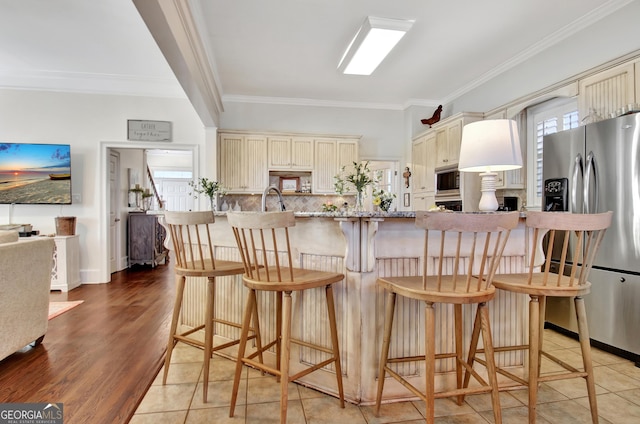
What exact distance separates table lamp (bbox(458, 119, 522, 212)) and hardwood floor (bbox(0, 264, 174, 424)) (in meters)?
2.32

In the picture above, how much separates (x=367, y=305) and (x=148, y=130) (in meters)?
4.42

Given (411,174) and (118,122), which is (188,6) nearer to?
(118,122)

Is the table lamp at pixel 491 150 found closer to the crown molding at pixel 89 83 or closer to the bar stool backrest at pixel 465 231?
the bar stool backrest at pixel 465 231

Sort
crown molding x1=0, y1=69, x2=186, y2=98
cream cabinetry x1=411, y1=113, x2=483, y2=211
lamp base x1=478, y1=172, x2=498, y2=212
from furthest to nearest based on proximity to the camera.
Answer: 1. crown molding x1=0, y1=69, x2=186, y2=98
2. cream cabinetry x1=411, y1=113, x2=483, y2=211
3. lamp base x1=478, y1=172, x2=498, y2=212

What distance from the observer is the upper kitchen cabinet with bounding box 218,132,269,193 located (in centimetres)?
511

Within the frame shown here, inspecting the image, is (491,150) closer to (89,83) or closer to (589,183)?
(589,183)

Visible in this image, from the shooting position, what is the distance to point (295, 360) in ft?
6.73

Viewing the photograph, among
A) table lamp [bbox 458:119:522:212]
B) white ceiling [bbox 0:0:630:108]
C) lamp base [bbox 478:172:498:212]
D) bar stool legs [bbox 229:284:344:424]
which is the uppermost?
white ceiling [bbox 0:0:630:108]

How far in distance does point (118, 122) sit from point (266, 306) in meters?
4.11

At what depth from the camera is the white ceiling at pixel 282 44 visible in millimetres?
3045

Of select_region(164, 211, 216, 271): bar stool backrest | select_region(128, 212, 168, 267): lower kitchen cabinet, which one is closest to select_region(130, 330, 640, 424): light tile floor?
select_region(164, 211, 216, 271): bar stool backrest

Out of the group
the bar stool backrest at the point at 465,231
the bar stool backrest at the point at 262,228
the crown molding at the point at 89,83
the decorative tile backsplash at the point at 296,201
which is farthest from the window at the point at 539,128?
the crown molding at the point at 89,83

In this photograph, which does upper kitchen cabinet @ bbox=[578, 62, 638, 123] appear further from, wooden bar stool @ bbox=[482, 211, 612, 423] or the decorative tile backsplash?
the decorative tile backsplash

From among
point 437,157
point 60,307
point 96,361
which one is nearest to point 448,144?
point 437,157
